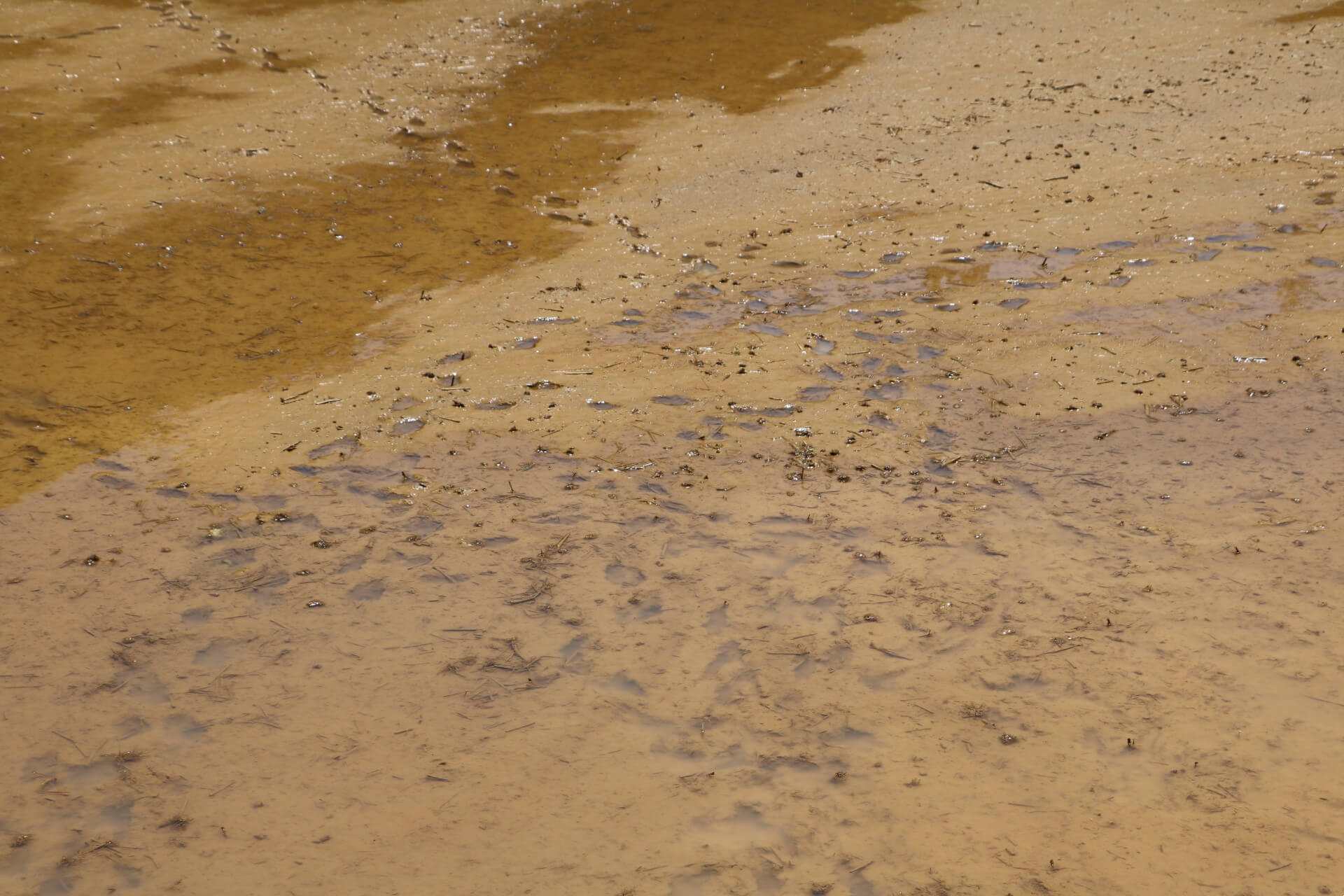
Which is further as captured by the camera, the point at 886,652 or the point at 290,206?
the point at 290,206

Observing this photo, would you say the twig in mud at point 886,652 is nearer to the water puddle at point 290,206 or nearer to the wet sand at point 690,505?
the wet sand at point 690,505

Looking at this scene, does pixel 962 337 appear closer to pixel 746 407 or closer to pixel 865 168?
pixel 746 407

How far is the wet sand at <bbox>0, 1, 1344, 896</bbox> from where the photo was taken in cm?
287

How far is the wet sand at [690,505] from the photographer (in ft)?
9.42

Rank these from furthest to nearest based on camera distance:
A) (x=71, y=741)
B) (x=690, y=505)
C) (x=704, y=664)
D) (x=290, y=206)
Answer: (x=290, y=206), (x=690, y=505), (x=704, y=664), (x=71, y=741)

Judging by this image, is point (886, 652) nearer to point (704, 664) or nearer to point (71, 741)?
point (704, 664)

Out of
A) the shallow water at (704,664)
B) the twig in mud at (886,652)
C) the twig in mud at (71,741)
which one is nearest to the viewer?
the shallow water at (704,664)

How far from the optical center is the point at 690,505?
4.27 m

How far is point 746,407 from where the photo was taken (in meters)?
4.97

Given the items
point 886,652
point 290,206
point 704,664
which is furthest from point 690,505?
point 290,206

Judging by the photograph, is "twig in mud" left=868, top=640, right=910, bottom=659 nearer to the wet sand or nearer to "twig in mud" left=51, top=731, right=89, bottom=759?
the wet sand

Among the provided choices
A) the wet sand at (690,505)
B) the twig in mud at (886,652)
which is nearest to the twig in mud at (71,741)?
the wet sand at (690,505)

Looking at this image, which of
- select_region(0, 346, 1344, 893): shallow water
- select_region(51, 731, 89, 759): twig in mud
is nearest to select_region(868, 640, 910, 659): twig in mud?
select_region(0, 346, 1344, 893): shallow water

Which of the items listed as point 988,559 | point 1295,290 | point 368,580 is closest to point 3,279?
point 368,580
